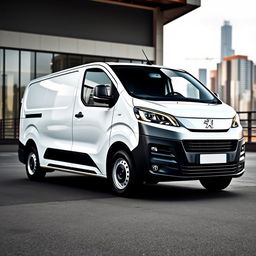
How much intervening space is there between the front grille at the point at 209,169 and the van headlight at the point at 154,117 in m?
0.63

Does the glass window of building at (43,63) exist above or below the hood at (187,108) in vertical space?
above

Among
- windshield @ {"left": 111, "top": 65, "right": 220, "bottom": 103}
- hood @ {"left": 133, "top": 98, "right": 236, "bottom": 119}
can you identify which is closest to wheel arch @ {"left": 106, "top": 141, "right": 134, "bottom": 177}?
hood @ {"left": 133, "top": 98, "right": 236, "bottom": 119}

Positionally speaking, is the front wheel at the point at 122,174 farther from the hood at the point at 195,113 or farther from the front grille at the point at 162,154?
the hood at the point at 195,113

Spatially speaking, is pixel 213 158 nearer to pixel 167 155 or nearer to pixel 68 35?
pixel 167 155

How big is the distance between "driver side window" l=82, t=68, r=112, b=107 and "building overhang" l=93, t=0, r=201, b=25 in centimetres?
2137

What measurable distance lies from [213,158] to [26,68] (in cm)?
2160

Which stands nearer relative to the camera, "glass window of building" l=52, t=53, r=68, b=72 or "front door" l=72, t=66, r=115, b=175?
"front door" l=72, t=66, r=115, b=175

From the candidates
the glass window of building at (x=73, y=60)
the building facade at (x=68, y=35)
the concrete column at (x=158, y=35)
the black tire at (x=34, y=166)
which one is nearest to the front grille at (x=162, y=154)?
the black tire at (x=34, y=166)

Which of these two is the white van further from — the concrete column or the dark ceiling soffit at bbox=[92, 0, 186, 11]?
the concrete column

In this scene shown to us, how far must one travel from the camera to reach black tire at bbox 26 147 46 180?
10.8 m

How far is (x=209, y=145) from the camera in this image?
7.96 metres

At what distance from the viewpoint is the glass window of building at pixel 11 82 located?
27875 millimetres

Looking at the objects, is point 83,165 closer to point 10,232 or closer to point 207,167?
point 207,167

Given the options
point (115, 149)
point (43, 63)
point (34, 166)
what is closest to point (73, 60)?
point (43, 63)
